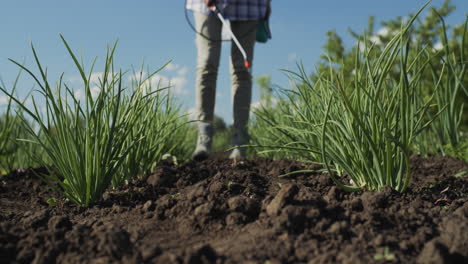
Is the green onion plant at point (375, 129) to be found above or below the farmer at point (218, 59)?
below

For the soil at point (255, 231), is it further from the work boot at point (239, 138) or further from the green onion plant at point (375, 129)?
the work boot at point (239, 138)

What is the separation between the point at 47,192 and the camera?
2.24 meters

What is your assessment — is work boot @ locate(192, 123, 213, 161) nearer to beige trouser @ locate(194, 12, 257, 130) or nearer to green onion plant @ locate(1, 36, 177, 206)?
beige trouser @ locate(194, 12, 257, 130)

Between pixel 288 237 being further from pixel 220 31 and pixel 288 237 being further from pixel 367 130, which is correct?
pixel 220 31

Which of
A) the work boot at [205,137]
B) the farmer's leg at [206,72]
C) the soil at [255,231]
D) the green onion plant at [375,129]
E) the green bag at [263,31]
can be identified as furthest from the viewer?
the green bag at [263,31]

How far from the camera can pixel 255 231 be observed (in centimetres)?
110

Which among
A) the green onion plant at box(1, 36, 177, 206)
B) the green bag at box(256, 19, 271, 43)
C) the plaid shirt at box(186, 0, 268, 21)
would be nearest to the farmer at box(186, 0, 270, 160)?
the plaid shirt at box(186, 0, 268, 21)

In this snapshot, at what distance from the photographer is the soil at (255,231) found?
3.15 feet

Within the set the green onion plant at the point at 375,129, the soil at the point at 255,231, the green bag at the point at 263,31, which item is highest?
the green bag at the point at 263,31

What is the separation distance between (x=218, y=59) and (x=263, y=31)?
75cm

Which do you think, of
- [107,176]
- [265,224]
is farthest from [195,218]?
[107,176]

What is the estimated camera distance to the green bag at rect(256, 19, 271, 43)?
3775 millimetres

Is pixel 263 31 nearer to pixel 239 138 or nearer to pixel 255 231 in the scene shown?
pixel 239 138

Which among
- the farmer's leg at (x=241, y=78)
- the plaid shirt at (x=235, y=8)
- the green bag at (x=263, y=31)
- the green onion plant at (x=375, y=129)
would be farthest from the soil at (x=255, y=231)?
the green bag at (x=263, y=31)
